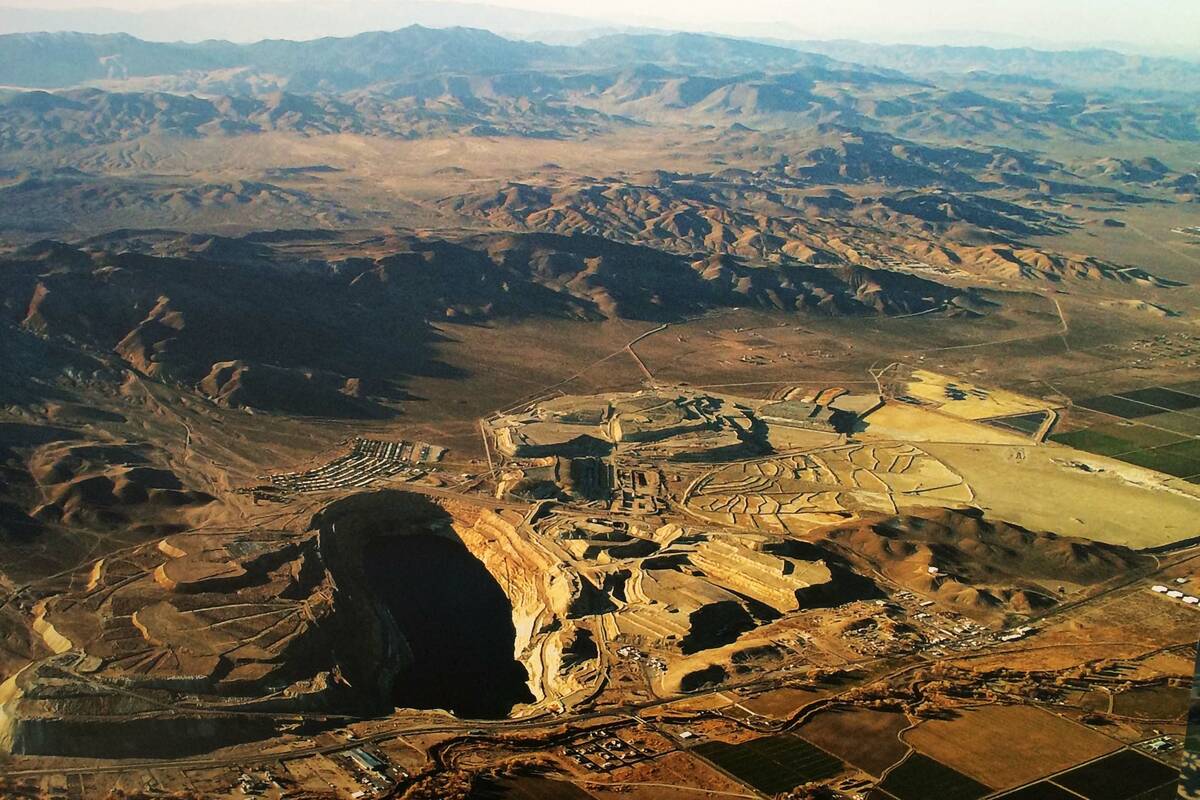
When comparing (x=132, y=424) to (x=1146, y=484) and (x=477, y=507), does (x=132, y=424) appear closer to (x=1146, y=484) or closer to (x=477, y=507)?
(x=477, y=507)

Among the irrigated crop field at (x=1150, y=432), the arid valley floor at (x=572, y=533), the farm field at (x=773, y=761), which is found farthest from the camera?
the irrigated crop field at (x=1150, y=432)

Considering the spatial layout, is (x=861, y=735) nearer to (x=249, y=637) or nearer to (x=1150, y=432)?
(x=249, y=637)

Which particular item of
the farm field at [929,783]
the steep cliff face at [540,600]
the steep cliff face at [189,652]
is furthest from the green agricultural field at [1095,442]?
the steep cliff face at [189,652]

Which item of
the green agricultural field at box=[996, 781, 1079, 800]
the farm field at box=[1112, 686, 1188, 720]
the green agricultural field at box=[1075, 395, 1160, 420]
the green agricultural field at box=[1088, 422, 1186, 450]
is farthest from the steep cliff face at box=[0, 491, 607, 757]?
the green agricultural field at box=[1075, 395, 1160, 420]

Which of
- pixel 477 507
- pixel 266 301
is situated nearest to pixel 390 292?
pixel 266 301

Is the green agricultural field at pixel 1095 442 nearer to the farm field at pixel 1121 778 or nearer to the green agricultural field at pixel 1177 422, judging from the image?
the green agricultural field at pixel 1177 422

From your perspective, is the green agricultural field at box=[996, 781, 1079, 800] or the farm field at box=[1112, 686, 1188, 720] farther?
the farm field at box=[1112, 686, 1188, 720]

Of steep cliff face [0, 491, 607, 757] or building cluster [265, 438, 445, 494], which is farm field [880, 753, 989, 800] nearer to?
steep cliff face [0, 491, 607, 757]
